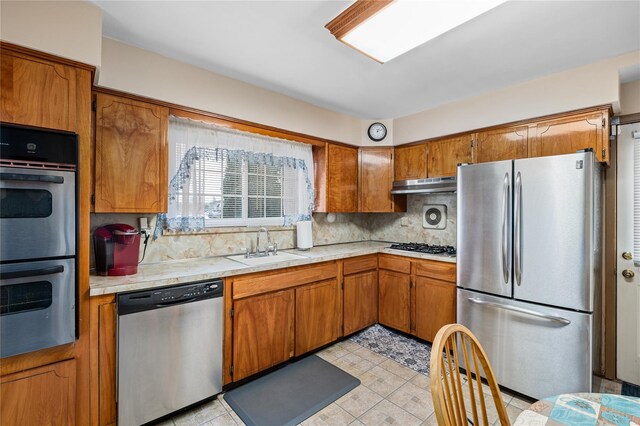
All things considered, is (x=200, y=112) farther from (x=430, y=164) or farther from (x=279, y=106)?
(x=430, y=164)

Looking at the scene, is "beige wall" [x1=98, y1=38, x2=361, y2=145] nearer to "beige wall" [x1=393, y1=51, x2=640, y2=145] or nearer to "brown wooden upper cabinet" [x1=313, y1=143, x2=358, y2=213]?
"brown wooden upper cabinet" [x1=313, y1=143, x2=358, y2=213]

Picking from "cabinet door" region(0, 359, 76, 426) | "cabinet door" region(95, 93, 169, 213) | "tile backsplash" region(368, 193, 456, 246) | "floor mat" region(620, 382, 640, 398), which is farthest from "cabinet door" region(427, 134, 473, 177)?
"cabinet door" region(0, 359, 76, 426)

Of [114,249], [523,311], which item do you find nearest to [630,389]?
[523,311]

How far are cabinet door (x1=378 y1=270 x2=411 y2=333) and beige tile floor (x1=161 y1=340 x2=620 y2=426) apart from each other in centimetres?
59

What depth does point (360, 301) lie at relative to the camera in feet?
10.5

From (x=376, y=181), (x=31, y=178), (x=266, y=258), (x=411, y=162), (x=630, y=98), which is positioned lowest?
(x=266, y=258)

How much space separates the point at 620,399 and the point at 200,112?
2.90 metres

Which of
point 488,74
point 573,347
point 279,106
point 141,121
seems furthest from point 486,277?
point 141,121

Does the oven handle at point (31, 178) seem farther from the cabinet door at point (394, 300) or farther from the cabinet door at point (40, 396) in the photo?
the cabinet door at point (394, 300)

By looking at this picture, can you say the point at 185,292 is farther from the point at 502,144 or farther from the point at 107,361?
the point at 502,144

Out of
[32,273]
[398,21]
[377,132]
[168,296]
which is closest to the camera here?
[32,273]

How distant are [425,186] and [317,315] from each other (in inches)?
71.1

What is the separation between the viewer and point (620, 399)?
102 cm

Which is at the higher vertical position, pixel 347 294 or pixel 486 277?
pixel 486 277
